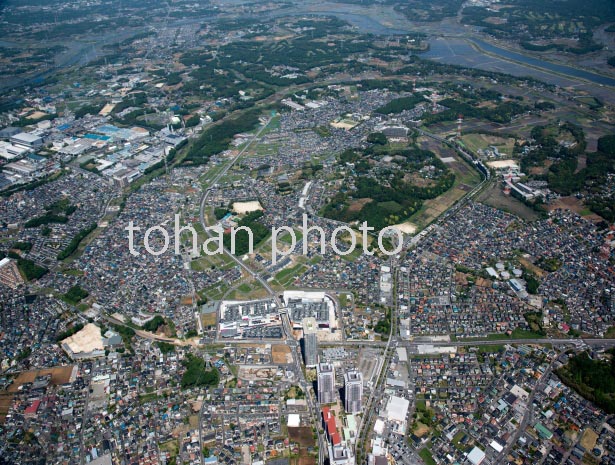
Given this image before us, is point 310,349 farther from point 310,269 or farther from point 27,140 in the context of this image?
point 27,140

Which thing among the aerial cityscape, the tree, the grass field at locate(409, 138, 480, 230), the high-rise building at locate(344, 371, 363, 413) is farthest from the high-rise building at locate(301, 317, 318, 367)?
the tree

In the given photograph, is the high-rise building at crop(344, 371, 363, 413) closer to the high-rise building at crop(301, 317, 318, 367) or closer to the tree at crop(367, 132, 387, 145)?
the high-rise building at crop(301, 317, 318, 367)

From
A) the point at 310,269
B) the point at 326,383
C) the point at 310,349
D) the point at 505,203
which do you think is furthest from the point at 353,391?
the point at 505,203

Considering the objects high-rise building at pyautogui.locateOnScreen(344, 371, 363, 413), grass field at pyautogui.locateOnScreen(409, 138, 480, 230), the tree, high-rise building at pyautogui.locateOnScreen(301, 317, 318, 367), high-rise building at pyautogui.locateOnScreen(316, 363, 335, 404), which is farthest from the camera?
the tree

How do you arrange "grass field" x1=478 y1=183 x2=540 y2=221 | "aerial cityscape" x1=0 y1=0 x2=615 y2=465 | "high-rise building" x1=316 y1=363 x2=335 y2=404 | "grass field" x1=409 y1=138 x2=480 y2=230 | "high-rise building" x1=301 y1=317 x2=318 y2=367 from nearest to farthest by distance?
"aerial cityscape" x1=0 y1=0 x2=615 y2=465 → "high-rise building" x1=316 y1=363 x2=335 y2=404 → "high-rise building" x1=301 y1=317 x2=318 y2=367 → "grass field" x1=478 y1=183 x2=540 y2=221 → "grass field" x1=409 y1=138 x2=480 y2=230

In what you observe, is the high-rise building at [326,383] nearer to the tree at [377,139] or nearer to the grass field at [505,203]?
the grass field at [505,203]

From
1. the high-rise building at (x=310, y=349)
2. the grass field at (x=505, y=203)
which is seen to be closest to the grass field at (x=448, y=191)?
the grass field at (x=505, y=203)
